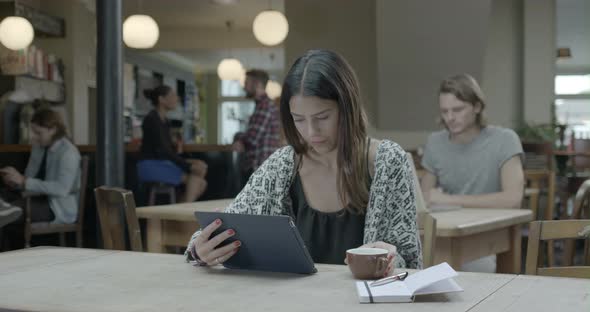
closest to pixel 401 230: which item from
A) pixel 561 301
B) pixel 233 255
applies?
pixel 233 255

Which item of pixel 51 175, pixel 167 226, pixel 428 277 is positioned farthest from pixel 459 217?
pixel 51 175

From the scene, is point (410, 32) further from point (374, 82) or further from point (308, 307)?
point (308, 307)

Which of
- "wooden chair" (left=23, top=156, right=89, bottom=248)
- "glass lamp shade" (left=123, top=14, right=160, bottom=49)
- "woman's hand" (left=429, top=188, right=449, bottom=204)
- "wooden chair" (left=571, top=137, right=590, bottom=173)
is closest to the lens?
"woman's hand" (left=429, top=188, right=449, bottom=204)

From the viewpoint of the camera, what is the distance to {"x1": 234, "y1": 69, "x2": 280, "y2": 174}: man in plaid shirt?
6070 mm

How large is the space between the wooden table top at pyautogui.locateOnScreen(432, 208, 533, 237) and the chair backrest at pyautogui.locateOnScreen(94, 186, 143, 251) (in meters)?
1.01

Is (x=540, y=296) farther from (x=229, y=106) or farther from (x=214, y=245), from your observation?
(x=229, y=106)

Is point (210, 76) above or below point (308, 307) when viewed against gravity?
above

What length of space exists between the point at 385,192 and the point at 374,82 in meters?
6.05

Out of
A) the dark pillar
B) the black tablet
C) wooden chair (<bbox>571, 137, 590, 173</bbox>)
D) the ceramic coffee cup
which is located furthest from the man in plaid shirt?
wooden chair (<bbox>571, 137, 590, 173</bbox>)

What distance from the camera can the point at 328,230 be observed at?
190 cm

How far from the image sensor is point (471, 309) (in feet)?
3.92

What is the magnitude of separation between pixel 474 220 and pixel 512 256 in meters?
0.41

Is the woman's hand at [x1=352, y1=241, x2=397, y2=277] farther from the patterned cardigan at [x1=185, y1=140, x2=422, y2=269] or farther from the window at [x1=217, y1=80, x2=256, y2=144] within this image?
the window at [x1=217, y1=80, x2=256, y2=144]

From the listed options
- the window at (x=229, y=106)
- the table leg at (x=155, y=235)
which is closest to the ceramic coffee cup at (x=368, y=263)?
the table leg at (x=155, y=235)
